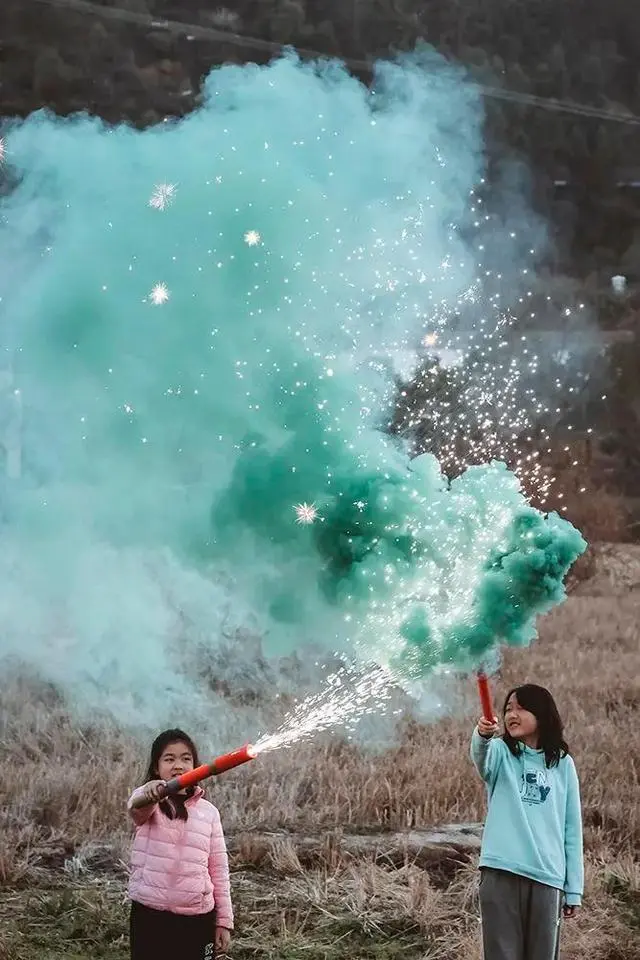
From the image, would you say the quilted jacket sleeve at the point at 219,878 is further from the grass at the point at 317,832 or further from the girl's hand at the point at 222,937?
the grass at the point at 317,832

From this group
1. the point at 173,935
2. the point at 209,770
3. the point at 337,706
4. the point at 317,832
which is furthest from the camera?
the point at 337,706

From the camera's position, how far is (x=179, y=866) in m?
2.43

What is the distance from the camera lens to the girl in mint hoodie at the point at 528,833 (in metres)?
2.45

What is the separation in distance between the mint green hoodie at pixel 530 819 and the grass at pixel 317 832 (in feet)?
1.68

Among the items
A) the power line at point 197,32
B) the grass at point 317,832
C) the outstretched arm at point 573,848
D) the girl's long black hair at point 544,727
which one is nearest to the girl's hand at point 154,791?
the grass at point 317,832

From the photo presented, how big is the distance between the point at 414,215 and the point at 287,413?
0.65 meters

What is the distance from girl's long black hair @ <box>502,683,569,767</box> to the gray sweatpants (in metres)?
0.26

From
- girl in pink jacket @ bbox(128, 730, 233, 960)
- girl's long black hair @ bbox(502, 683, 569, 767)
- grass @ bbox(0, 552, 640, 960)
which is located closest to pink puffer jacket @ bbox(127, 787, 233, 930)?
girl in pink jacket @ bbox(128, 730, 233, 960)

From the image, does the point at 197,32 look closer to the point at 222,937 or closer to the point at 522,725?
the point at 522,725

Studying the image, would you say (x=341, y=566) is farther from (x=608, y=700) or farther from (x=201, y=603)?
(x=608, y=700)

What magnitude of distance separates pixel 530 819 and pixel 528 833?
0.03m

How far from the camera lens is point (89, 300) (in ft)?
10.1

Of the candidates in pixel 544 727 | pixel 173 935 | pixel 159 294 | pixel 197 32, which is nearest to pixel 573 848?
pixel 544 727

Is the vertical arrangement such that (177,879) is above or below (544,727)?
below
